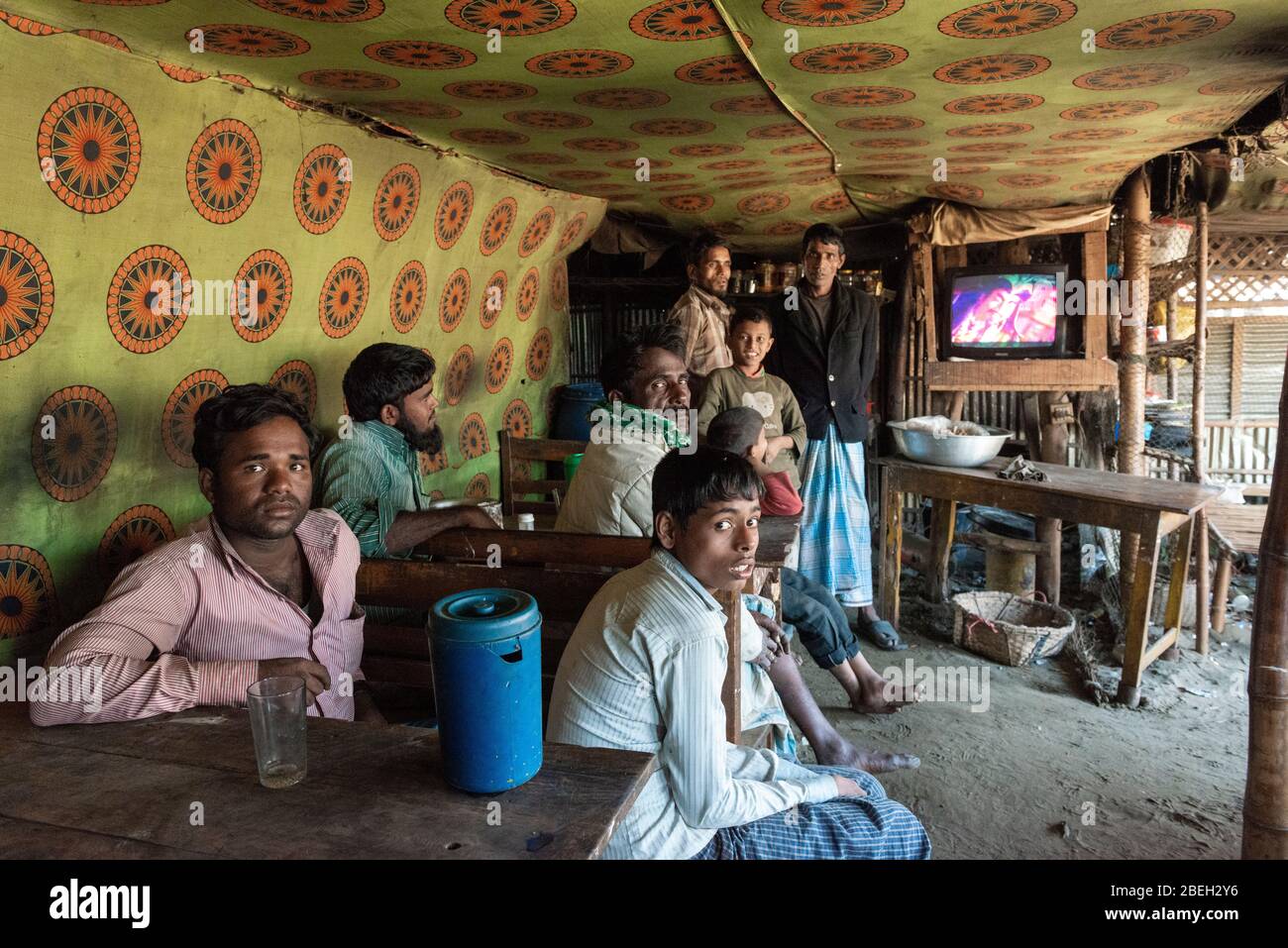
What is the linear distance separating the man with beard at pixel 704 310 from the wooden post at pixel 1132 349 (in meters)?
2.37

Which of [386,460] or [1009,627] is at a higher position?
[386,460]

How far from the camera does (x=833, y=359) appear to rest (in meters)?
4.53

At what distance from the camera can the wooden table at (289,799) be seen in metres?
1.20

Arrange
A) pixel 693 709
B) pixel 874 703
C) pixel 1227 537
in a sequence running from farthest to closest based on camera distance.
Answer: pixel 1227 537
pixel 874 703
pixel 693 709

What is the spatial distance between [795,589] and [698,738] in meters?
1.93

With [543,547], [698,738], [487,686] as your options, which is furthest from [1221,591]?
[487,686]

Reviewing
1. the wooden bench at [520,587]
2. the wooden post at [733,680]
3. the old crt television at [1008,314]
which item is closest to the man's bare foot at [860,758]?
the wooden bench at [520,587]

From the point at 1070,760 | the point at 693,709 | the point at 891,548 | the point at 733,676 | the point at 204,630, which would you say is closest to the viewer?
the point at 693,709

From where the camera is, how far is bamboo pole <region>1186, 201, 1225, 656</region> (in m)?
4.49

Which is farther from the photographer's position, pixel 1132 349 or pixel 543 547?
pixel 1132 349

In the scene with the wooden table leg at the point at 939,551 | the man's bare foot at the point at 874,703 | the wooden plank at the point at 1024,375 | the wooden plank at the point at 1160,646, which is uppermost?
the wooden plank at the point at 1024,375

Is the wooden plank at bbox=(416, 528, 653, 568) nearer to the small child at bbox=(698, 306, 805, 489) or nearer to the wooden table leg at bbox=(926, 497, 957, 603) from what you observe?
the small child at bbox=(698, 306, 805, 489)

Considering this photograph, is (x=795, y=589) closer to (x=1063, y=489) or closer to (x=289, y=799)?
(x=1063, y=489)
